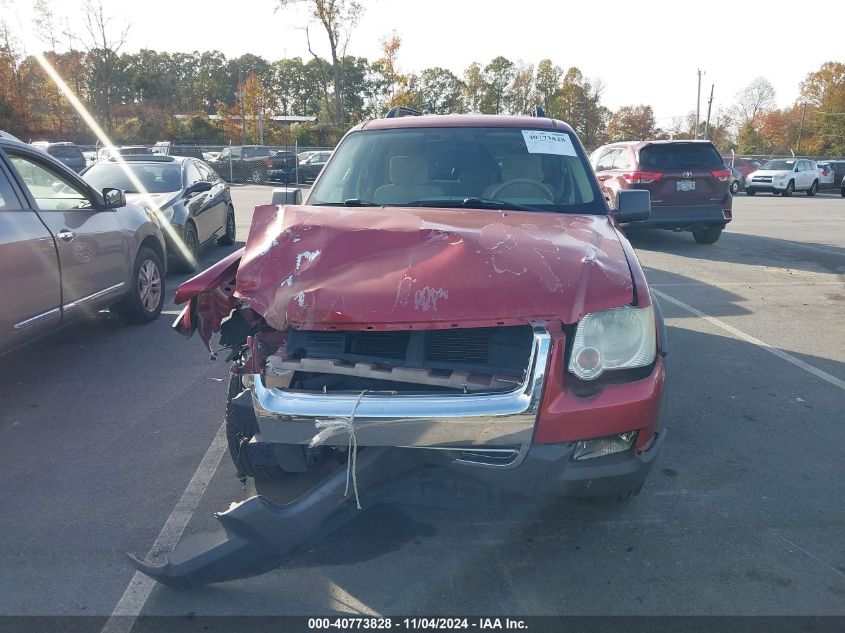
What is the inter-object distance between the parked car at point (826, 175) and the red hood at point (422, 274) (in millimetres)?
34964

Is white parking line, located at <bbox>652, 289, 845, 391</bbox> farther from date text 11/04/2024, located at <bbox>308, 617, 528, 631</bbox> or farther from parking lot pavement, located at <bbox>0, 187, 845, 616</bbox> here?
date text 11/04/2024, located at <bbox>308, 617, 528, 631</bbox>

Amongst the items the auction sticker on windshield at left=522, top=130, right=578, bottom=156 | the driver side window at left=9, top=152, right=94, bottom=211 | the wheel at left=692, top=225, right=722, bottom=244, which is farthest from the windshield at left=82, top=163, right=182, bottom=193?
the wheel at left=692, top=225, right=722, bottom=244

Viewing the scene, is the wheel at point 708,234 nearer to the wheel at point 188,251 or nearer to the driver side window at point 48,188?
the wheel at point 188,251

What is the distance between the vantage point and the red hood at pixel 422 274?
270cm

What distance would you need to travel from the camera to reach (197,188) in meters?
9.90

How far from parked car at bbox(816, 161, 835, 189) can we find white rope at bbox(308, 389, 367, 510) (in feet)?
118

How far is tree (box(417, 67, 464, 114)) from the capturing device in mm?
64375

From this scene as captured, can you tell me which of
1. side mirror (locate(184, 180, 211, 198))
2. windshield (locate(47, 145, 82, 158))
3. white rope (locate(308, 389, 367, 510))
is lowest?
white rope (locate(308, 389, 367, 510))

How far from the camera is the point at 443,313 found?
269 cm

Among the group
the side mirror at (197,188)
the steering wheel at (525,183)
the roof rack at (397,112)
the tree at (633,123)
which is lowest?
the side mirror at (197,188)

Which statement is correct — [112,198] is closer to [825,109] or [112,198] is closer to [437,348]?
[437,348]

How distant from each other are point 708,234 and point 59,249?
421 inches

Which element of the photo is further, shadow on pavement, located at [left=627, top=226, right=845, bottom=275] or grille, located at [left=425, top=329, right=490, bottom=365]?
shadow on pavement, located at [left=627, top=226, right=845, bottom=275]

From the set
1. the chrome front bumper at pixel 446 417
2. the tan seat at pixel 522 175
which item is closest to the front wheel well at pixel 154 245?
the tan seat at pixel 522 175
